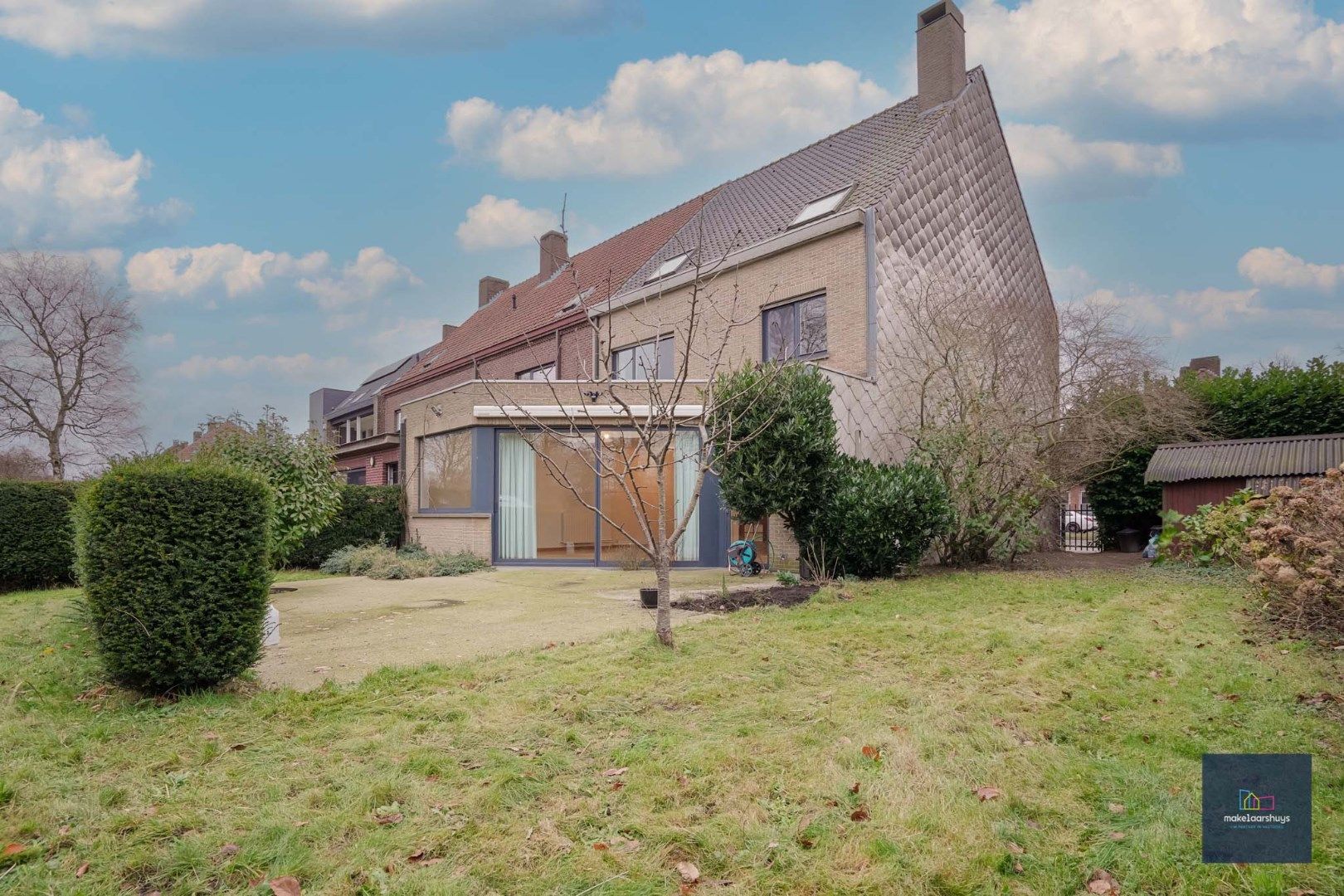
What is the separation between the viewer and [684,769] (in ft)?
12.4

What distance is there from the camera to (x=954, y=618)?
289 inches

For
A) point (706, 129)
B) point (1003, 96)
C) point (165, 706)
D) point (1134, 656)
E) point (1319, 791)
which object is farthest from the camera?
point (1003, 96)

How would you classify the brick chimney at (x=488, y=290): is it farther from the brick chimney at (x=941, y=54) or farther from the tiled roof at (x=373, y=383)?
the brick chimney at (x=941, y=54)

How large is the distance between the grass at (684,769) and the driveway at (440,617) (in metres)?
0.76

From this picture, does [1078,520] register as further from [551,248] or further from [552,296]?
[551,248]

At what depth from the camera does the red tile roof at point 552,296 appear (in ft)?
63.6

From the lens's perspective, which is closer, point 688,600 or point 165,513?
point 165,513

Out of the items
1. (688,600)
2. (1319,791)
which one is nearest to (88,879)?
(1319,791)

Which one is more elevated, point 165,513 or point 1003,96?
point 1003,96

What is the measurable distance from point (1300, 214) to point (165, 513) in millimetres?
13514

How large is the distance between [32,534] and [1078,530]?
20777 millimetres

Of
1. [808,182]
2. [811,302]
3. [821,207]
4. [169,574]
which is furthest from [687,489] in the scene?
[169,574]

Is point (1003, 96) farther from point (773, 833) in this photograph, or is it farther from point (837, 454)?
point (773, 833)

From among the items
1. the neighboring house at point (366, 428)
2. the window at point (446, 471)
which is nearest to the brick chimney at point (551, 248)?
the neighboring house at point (366, 428)
